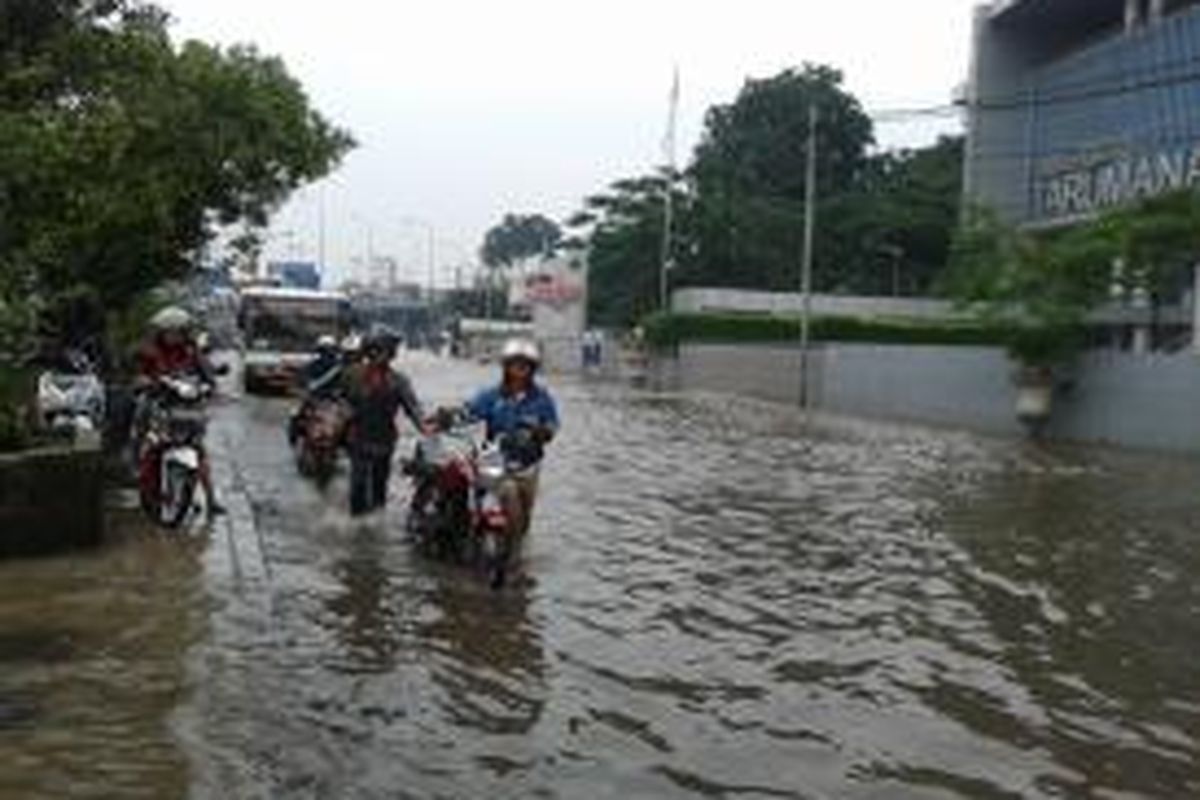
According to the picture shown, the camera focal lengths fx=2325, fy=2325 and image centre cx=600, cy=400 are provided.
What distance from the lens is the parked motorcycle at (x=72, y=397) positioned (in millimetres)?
18656

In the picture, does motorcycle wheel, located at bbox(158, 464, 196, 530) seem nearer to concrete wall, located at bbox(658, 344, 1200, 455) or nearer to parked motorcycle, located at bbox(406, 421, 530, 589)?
parked motorcycle, located at bbox(406, 421, 530, 589)

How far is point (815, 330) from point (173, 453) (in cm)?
4783

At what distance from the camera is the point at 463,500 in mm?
15898

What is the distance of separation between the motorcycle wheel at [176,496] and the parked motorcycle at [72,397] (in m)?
0.75

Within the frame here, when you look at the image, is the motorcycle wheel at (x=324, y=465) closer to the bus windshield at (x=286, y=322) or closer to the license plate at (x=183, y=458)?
the license plate at (x=183, y=458)

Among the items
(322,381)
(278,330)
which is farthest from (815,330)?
(322,381)

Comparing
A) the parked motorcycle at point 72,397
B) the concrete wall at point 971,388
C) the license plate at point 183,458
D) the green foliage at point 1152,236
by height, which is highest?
the green foliage at point 1152,236

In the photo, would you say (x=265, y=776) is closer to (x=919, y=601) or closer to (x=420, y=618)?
(x=420, y=618)

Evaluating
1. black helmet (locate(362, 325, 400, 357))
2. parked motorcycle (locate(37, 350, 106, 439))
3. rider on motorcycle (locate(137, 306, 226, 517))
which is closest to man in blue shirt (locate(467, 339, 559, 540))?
black helmet (locate(362, 325, 400, 357))

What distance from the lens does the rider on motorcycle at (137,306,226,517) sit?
1786 cm

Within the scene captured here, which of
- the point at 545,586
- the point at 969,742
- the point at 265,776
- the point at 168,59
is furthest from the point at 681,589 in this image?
the point at 168,59

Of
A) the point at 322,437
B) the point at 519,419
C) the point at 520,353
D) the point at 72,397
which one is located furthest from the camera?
the point at 322,437

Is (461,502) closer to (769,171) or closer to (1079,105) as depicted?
(1079,105)

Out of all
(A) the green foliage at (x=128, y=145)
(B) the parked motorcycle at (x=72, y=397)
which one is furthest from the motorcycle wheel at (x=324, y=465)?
(A) the green foliage at (x=128, y=145)
